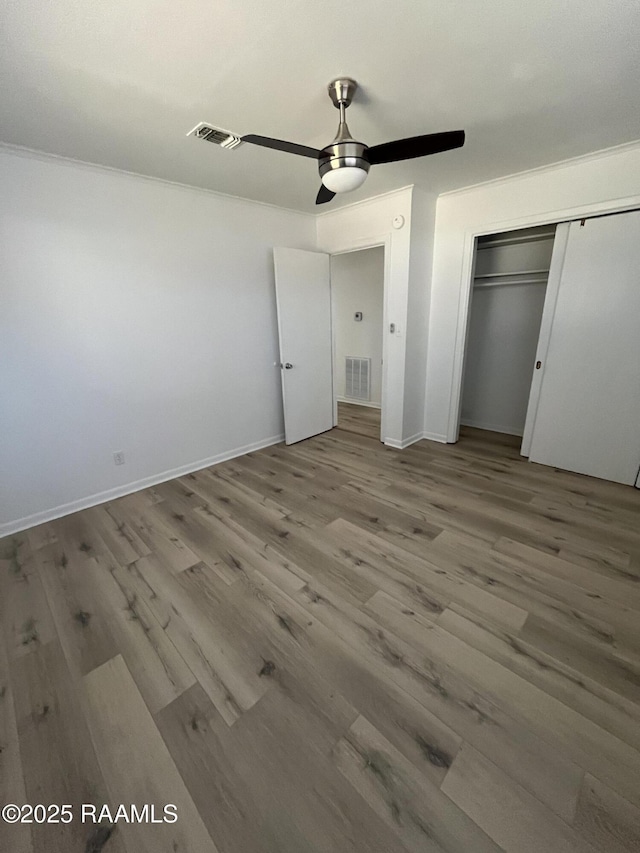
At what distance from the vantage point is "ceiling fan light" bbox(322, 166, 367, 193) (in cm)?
176

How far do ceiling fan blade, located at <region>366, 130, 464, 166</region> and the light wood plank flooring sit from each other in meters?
2.84

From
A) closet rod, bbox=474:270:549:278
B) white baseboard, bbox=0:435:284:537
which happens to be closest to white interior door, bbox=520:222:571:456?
closet rod, bbox=474:270:549:278

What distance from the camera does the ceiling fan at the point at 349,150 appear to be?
166 centimetres

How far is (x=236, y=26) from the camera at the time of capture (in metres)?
1.34

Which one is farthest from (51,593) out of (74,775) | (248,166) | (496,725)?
(248,166)

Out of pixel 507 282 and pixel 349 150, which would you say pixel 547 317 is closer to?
pixel 507 282

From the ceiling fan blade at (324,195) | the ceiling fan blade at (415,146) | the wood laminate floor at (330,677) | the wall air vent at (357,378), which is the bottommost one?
the wood laminate floor at (330,677)

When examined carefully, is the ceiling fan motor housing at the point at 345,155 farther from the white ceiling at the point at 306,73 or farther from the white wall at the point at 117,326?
the white wall at the point at 117,326

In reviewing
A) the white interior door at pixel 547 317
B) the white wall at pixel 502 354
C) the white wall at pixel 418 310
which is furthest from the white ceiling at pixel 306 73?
the white wall at pixel 502 354

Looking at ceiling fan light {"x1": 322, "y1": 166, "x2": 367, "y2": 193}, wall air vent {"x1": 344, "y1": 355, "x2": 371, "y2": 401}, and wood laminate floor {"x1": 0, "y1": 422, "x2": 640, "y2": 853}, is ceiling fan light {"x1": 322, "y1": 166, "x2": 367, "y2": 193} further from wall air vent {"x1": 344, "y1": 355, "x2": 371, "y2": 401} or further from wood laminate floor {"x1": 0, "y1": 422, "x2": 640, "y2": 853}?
wall air vent {"x1": 344, "y1": 355, "x2": 371, "y2": 401}

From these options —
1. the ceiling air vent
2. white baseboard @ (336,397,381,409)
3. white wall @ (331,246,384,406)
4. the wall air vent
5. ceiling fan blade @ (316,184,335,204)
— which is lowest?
white baseboard @ (336,397,381,409)

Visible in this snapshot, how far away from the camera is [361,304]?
5.29m

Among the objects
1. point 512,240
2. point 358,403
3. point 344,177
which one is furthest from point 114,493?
point 512,240

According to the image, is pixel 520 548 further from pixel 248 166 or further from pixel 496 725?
pixel 248 166
